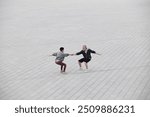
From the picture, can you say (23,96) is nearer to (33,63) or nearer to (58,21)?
(33,63)

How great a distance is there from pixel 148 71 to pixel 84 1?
20.8 meters

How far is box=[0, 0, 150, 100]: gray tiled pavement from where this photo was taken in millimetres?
10953

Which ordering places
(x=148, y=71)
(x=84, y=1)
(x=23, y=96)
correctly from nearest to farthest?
1. (x=23, y=96)
2. (x=148, y=71)
3. (x=84, y=1)

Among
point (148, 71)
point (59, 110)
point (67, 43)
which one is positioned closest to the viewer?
point (59, 110)

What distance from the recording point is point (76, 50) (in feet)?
52.0

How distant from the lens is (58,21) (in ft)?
76.1

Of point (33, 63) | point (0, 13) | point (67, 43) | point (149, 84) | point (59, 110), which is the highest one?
point (0, 13)

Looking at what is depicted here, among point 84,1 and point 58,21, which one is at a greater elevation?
point 84,1

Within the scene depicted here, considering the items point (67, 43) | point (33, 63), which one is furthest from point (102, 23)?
point (33, 63)

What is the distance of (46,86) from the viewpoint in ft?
37.5

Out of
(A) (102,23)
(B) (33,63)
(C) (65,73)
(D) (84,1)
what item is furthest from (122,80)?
(D) (84,1)

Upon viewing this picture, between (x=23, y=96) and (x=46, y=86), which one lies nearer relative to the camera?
(x=23, y=96)

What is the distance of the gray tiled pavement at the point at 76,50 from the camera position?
11.0m

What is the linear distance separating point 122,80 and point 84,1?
848 inches
